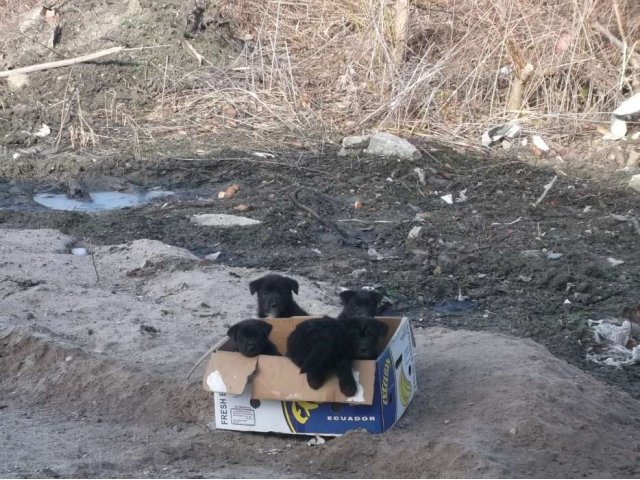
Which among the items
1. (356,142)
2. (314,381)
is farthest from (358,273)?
(356,142)

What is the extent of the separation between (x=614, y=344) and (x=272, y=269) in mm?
3175

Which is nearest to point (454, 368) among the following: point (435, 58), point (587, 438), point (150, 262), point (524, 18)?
point (587, 438)

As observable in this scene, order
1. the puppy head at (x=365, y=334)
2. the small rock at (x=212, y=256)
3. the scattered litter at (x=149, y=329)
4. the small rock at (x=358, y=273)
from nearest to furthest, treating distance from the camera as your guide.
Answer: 1. the puppy head at (x=365, y=334)
2. the scattered litter at (x=149, y=329)
3. the small rock at (x=358, y=273)
4. the small rock at (x=212, y=256)

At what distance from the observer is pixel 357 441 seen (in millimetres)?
5082

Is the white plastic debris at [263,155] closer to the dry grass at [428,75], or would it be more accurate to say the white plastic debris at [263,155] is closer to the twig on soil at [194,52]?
the dry grass at [428,75]

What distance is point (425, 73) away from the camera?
13.9 meters

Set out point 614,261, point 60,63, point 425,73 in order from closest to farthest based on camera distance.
Answer: point 614,261 → point 425,73 → point 60,63

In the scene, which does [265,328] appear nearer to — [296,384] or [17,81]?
[296,384]

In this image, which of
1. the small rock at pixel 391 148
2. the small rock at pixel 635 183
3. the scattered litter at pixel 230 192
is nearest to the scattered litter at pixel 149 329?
the scattered litter at pixel 230 192

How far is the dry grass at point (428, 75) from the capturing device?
13.3m

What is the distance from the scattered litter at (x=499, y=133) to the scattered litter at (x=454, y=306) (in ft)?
17.4

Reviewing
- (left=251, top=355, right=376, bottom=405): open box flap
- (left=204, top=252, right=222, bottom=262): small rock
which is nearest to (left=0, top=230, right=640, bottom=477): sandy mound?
(left=251, top=355, right=376, bottom=405): open box flap

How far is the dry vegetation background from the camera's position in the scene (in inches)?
521

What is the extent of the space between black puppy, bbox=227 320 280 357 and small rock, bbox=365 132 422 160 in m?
7.14
